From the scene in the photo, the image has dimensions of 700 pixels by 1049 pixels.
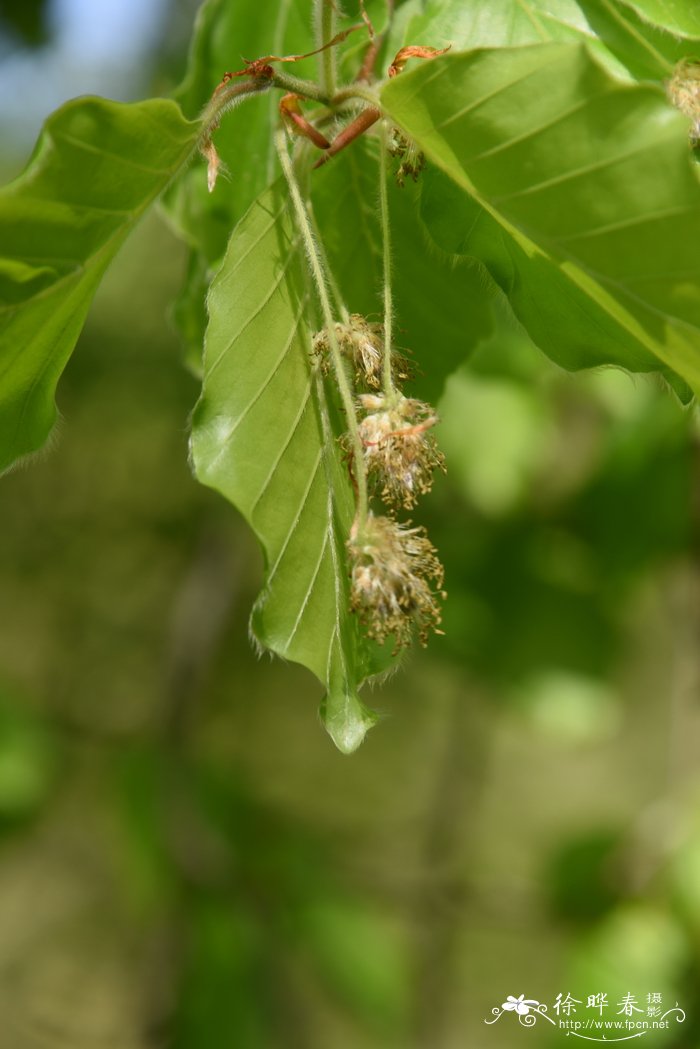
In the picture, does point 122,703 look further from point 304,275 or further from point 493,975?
point 304,275

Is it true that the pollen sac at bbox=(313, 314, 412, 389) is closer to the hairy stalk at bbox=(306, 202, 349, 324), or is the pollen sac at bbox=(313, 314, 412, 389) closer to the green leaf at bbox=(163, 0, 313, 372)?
the hairy stalk at bbox=(306, 202, 349, 324)

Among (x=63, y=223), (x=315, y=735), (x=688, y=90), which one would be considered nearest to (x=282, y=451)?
(x=63, y=223)

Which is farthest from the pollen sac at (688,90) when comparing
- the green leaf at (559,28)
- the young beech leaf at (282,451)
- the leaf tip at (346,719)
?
the leaf tip at (346,719)

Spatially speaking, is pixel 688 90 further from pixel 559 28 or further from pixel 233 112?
pixel 233 112

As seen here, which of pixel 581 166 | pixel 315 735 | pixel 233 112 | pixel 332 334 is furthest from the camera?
pixel 315 735

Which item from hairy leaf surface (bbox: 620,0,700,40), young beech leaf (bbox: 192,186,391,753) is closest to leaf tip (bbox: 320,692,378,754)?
young beech leaf (bbox: 192,186,391,753)

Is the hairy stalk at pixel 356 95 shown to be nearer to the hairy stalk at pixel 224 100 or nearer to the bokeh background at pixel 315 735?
the hairy stalk at pixel 224 100
